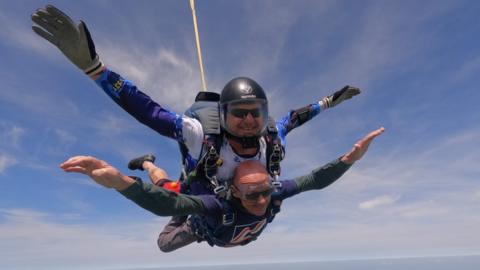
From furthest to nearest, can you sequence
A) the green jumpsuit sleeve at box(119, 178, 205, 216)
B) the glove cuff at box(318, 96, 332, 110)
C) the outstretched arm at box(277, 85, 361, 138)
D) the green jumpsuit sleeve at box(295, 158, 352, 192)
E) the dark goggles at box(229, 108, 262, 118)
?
the glove cuff at box(318, 96, 332, 110) → the outstretched arm at box(277, 85, 361, 138) → the green jumpsuit sleeve at box(295, 158, 352, 192) → the dark goggles at box(229, 108, 262, 118) → the green jumpsuit sleeve at box(119, 178, 205, 216)

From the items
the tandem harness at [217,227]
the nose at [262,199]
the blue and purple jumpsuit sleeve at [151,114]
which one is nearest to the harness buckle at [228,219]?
the tandem harness at [217,227]

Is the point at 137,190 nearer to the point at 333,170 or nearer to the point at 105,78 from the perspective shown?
the point at 105,78

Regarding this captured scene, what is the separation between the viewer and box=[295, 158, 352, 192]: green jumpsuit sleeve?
4305mm

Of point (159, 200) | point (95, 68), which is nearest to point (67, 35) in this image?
point (95, 68)

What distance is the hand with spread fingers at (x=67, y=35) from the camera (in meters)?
2.86

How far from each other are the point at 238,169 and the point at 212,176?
32 centimetres

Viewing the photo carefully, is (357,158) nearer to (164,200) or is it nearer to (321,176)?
(321,176)

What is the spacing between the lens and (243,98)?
371cm

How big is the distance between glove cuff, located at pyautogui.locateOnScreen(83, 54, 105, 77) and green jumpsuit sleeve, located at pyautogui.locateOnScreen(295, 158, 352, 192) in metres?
2.79

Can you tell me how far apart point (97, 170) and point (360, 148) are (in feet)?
10.0

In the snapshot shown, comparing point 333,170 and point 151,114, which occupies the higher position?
point 151,114

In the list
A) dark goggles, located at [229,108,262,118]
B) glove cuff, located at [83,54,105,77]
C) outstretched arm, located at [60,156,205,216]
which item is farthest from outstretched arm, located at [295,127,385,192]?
glove cuff, located at [83,54,105,77]

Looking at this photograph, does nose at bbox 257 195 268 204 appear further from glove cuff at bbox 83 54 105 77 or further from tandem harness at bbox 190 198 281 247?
glove cuff at bbox 83 54 105 77

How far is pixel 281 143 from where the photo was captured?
434cm
